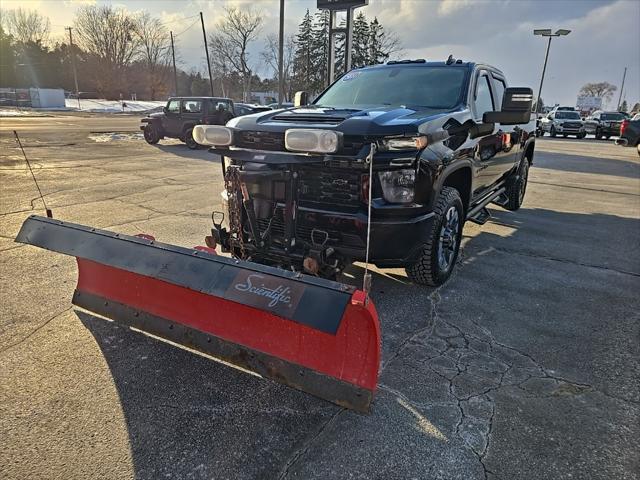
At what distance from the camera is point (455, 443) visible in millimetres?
2281

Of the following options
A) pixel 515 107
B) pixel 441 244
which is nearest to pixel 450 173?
pixel 441 244

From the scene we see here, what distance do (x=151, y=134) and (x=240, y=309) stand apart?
1657 cm

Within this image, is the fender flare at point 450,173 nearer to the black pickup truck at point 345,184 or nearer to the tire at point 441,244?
the black pickup truck at point 345,184

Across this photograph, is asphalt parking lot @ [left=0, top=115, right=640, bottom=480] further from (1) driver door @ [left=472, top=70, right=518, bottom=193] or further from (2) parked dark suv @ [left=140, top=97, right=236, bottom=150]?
(2) parked dark suv @ [left=140, top=97, right=236, bottom=150]

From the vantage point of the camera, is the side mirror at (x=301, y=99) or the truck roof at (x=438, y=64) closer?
the truck roof at (x=438, y=64)

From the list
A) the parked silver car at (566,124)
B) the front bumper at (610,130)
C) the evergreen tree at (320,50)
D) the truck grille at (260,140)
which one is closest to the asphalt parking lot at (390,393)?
the truck grille at (260,140)

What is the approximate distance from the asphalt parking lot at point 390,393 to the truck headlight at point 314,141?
1.45m

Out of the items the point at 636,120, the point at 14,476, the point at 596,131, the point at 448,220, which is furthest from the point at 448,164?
the point at 596,131

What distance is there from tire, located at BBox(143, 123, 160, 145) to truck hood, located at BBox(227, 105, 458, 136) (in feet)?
48.9

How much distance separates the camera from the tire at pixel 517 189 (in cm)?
715

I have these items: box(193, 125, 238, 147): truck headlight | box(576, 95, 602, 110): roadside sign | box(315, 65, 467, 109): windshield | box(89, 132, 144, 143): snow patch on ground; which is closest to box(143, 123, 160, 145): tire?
box(89, 132, 144, 143): snow patch on ground

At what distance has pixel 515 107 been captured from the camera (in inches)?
159

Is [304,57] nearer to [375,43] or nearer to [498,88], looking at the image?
[375,43]

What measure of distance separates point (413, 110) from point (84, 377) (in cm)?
316
